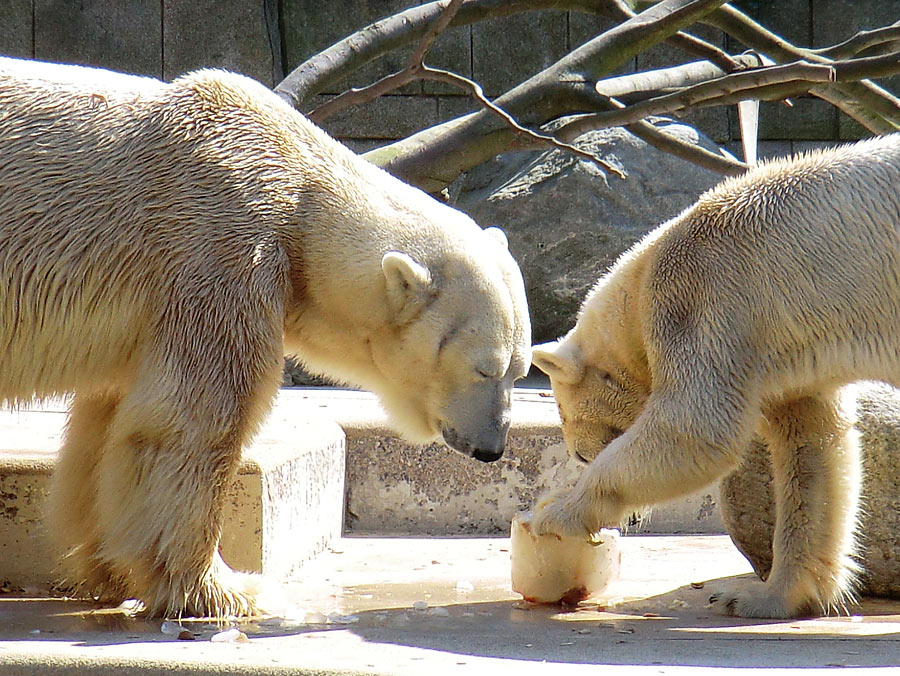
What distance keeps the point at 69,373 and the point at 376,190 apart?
1.01 meters

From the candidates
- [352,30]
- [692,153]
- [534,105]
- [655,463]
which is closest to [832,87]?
[692,153]

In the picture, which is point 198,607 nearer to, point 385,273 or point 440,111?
point 385,273

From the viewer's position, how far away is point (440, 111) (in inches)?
384

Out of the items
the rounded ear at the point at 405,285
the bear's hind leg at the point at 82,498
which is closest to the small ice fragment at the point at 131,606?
the bear's hind leg at the point at 82,498

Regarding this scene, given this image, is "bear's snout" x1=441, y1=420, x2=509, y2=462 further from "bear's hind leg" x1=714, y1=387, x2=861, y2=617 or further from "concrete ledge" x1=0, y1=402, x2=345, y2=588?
"bear's hind leg" x1=714, y1=387, x2=861, y2=617

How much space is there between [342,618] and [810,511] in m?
1.43

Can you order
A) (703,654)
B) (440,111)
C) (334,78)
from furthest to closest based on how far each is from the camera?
(440,111) < (334,78) < (703,654)

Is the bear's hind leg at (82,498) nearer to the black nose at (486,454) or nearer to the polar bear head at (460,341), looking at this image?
the polar bear head at (460,341)

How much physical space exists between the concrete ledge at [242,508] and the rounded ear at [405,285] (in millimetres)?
655

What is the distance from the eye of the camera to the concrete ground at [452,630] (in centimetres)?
276

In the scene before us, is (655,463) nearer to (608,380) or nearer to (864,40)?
(608,380)

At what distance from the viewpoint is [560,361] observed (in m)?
4.19

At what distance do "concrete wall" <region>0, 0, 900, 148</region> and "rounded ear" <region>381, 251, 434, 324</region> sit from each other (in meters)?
6.10

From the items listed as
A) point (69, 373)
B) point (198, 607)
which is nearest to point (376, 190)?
point (69, 373)
